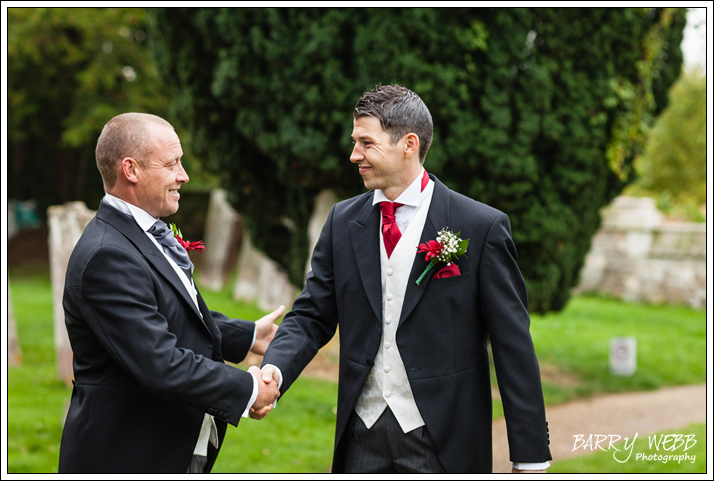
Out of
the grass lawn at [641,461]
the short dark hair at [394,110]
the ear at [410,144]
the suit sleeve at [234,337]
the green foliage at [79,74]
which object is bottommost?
the grass lawn at [641,461]

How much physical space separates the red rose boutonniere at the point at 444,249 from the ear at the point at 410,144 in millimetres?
357

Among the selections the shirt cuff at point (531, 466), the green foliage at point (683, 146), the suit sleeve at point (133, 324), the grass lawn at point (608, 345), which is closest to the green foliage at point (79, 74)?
the grass lawn at point (608, 345)

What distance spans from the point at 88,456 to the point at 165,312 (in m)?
0.59

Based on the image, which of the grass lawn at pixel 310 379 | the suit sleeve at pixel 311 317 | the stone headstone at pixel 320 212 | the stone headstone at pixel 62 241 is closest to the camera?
the suit sleeve at pixel 311 317

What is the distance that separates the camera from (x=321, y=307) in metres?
2.94

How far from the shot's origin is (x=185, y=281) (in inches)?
104

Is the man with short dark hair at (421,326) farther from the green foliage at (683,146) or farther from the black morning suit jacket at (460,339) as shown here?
the green foliage at (683,146)

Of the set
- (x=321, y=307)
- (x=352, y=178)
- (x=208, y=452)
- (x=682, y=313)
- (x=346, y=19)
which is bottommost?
(x=682, y=313)

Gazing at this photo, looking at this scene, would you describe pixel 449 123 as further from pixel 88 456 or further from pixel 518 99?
pixel 88 456

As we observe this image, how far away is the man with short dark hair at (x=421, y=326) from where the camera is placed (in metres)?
2.53

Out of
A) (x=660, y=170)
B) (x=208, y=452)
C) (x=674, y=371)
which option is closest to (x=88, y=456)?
(x=208, y=452)

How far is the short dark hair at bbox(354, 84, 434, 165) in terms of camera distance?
2590mm

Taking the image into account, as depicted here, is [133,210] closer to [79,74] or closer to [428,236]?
[428,236]

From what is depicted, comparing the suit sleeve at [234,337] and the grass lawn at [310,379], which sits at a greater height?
the suit sleeve at [234,337]
